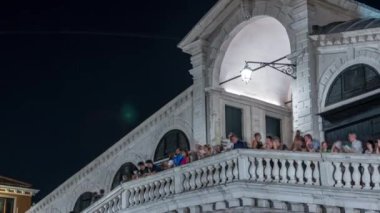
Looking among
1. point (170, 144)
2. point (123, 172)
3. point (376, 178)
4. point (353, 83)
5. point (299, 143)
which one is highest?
point (170, 144)

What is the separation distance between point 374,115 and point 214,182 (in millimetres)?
5655

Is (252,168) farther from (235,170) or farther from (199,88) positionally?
(199,88)

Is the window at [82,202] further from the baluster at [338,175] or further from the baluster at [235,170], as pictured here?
the baluster at [338,175]

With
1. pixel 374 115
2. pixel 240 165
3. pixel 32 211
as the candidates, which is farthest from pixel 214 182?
pixel 32 211

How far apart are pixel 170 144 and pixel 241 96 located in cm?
Answer: 402

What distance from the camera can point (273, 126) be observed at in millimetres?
28594

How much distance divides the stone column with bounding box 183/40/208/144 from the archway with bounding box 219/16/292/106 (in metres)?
0.77

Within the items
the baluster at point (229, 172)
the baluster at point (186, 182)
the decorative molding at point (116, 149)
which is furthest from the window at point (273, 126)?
the baluster at point (229, 172)

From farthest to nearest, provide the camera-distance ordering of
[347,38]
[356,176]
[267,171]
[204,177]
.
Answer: [347,38] < [204,177] < [267,171] < [356,176]

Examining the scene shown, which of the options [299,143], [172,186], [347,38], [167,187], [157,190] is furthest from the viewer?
[347,38]

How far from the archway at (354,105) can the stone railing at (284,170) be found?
4331 mm

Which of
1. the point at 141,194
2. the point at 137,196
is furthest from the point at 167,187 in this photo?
the point at 137,196

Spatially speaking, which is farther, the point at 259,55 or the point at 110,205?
the point at 259,55

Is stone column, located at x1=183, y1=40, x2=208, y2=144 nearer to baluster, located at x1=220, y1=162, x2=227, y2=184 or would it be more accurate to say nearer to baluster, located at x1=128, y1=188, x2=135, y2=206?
baluster, located at x1=128, y1=188, x2=135, y2=206
